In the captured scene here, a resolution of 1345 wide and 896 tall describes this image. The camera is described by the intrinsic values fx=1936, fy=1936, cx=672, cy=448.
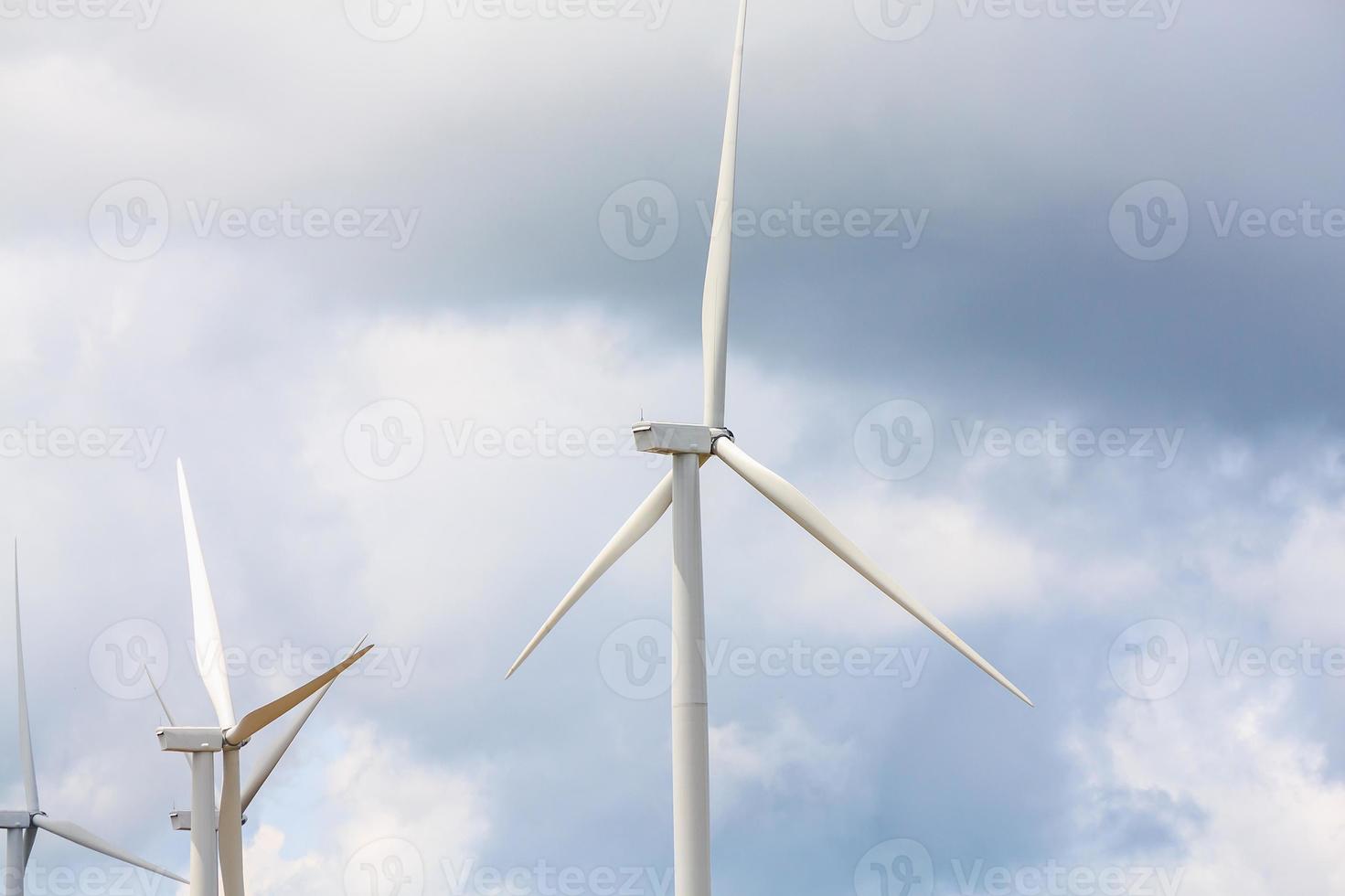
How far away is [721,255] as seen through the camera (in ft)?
152

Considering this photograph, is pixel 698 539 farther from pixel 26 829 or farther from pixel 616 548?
pixel 26 829

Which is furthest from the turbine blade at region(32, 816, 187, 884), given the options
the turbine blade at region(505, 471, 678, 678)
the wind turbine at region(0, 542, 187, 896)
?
the turbine blade at region(505, 471, 678, 678)

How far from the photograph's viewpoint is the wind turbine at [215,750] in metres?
52.2

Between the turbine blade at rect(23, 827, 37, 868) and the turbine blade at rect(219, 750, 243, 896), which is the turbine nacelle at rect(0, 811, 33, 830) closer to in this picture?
the turbine blade at rect(23, 827, 37, 868)

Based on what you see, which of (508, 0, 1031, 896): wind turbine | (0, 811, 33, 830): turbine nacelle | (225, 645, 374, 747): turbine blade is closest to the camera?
(508, 0, 1031, 896): wind turbine

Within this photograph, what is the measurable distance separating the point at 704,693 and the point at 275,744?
1976cm

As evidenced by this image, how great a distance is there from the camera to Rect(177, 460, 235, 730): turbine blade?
54344 mm

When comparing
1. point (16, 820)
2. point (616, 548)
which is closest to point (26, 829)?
point (16, 820)

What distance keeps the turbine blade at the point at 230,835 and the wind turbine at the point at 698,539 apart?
1196cm

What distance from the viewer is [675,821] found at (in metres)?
41.4

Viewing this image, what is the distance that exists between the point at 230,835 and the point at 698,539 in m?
17.6

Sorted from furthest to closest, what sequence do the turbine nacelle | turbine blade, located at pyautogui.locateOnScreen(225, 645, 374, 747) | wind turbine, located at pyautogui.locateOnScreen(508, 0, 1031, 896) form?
the turbine nacelle → turbine blade, located at pyautogui.locateOnScreen(225, 645, 374, 747) → wind turbine, located at pyautogui.locateOnScreen(508, 0, 1031, 896)

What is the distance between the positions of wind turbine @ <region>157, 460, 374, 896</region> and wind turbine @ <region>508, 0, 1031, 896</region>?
1189 cm

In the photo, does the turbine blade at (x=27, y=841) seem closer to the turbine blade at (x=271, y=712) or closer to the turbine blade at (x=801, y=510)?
the turbine blade at (x=271, y=712)
